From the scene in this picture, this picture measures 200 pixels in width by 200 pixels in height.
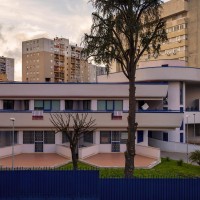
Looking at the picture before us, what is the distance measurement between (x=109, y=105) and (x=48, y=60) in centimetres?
8797

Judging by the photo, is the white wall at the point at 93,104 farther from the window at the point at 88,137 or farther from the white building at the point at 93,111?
the window at the point at 88,137

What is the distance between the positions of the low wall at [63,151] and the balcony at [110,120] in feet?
9.28

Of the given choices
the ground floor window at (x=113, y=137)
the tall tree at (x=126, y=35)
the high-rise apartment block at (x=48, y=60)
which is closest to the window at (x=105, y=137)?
A: the ground floor window at (x=113, y=137)

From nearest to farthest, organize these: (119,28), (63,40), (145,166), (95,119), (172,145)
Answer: (119,28)
(145,166)
(95,119)
(172,145)
(63,40)

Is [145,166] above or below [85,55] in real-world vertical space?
below

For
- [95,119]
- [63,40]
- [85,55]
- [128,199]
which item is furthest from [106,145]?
[63,40]

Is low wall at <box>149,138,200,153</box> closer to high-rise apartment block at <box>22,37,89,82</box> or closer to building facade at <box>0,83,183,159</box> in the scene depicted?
building facade at <box>0,83,183,159</box>

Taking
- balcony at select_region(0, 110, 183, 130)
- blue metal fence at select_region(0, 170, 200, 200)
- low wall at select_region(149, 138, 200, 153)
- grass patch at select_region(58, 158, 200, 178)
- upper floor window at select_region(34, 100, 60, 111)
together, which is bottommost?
grass patch at select_region(58, 158, 200, 178)

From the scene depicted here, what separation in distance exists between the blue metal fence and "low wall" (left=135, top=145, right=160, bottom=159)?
592 inches

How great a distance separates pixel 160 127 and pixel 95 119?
750cm

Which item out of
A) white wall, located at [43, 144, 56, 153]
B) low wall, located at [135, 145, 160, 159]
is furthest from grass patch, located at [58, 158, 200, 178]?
white wall, located at [43, 144, 56, 153]

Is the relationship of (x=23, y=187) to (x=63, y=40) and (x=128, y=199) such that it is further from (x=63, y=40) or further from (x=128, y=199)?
(x=63, y=40)

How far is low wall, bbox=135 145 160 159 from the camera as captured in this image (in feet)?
101

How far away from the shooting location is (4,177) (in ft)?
52.3
